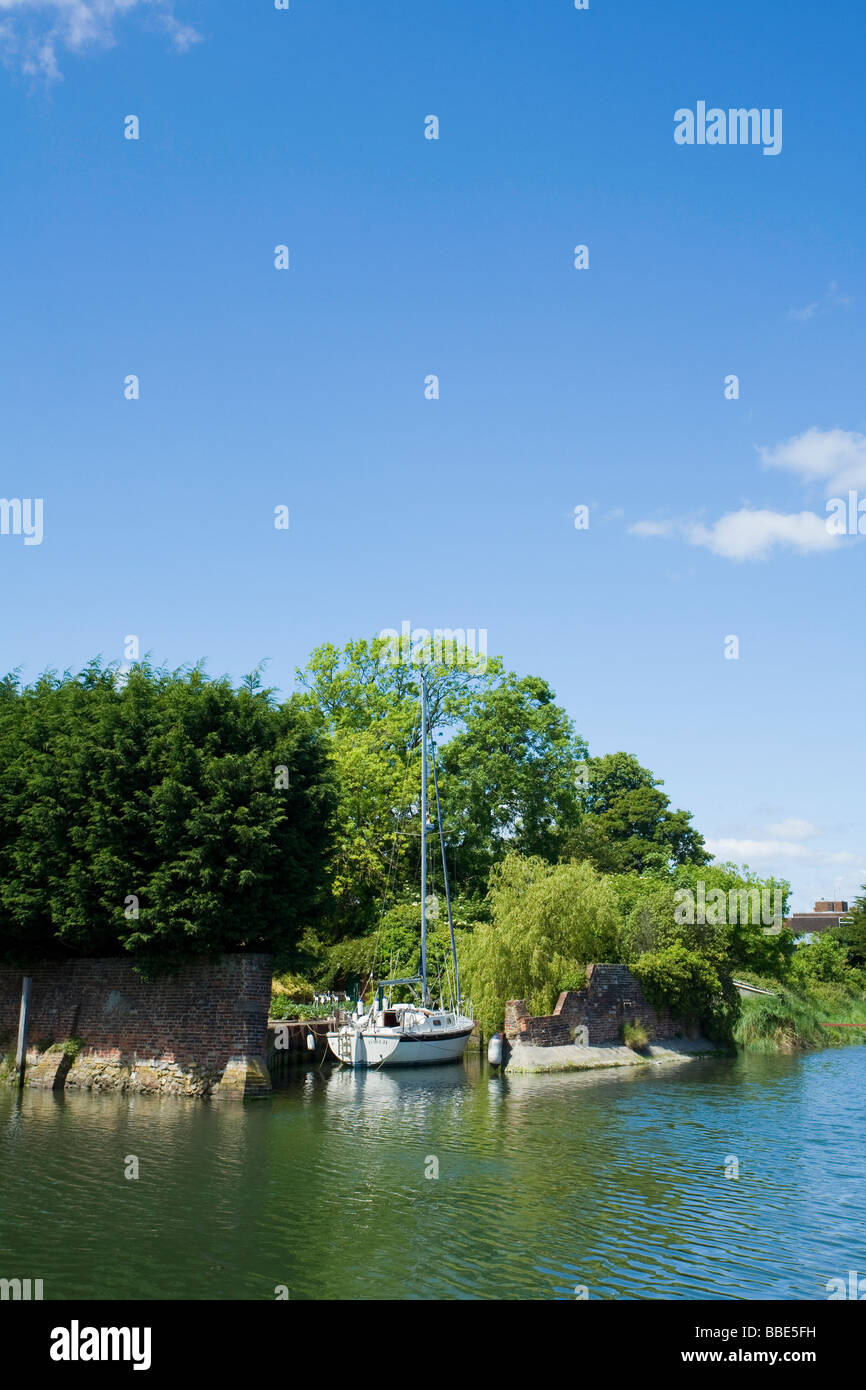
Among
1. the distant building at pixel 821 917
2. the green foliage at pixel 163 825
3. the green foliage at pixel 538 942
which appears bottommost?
the distant building at pixel 821 917

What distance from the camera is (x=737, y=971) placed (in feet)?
142

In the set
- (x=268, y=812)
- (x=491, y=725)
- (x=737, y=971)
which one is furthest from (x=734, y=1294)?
(x=491, y=725)

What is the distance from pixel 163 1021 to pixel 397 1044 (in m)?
9.05

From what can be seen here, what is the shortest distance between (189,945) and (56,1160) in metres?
8.78

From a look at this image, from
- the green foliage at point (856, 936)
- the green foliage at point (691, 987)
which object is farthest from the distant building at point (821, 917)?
the green foliage at point (691, 987)

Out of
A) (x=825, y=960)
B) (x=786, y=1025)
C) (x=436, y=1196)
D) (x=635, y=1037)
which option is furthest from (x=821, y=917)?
(x=436, y=1196)

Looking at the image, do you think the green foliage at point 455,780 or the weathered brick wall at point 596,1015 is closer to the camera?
the weathered brick wall at point 596,1015

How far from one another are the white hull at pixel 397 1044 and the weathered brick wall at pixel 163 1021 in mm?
7314

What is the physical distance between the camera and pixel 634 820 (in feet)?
257

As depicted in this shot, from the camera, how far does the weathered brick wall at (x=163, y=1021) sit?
89.7 ft

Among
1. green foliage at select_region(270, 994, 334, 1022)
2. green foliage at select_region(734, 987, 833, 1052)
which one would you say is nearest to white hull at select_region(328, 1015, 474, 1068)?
green foliage at select_region(270, 994, 334, 1022)

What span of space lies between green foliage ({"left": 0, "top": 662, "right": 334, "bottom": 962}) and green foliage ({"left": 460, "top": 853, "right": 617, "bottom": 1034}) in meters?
8.81

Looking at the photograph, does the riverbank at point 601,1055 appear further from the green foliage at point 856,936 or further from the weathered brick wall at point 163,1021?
the green foliage at point 856,936

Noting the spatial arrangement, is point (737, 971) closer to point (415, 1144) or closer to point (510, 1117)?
point (510, 1117)
